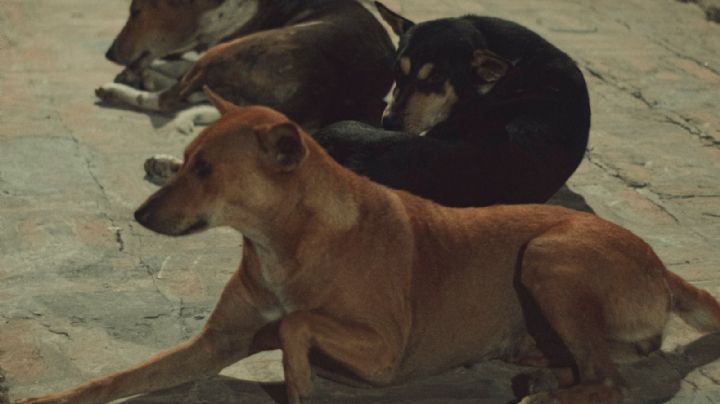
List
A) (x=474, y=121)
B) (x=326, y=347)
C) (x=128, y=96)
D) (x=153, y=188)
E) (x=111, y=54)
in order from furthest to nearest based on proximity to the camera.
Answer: (x=111, y=54) → (x=128, y=96) → (x=153, y=188) → (x=474, y=121) → (x=326, y=347)

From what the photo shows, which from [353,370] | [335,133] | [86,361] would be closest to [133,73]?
[335,133]

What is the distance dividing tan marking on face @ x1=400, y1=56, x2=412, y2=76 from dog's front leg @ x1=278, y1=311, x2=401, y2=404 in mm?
2596

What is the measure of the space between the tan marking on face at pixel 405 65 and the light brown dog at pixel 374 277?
1.98 metres

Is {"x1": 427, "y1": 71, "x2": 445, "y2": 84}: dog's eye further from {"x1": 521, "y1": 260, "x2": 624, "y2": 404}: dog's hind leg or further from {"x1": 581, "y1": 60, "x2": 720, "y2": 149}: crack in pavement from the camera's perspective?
{"x1": 521, "y1": 260, "x2": 624, "y2": 404}: dog's hind leg

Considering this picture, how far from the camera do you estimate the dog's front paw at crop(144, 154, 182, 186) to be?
723 centimetres

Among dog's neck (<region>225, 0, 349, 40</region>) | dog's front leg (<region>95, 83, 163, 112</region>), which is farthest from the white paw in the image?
dog's neck (<region>225, 0, 349, 40</region>)

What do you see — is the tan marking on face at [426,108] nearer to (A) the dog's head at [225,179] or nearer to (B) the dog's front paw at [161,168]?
(B) the dog's front paw at [161,168]

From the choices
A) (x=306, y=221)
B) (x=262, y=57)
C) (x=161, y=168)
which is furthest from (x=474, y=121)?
(x=306, y=221)

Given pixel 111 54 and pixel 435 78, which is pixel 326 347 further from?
pixel 111 54

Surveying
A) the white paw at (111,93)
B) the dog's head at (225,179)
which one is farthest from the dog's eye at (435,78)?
the dog's head at (225,179)

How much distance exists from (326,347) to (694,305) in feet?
5.26

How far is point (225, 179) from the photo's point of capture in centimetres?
479

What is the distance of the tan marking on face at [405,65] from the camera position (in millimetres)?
7289

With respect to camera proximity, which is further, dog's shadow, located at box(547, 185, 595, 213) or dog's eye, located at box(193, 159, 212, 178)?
dog's shadow, located at box(547, 185, 595, 213)
